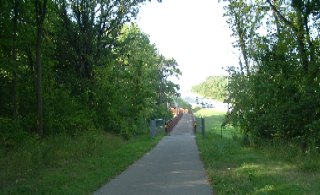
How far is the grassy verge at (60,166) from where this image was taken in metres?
11.1

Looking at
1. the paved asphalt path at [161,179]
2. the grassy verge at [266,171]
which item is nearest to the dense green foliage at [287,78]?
the grassy verge at [266,171]

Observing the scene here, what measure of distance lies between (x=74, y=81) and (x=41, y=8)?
28.3ft

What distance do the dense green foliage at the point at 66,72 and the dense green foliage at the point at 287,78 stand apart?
9.48m

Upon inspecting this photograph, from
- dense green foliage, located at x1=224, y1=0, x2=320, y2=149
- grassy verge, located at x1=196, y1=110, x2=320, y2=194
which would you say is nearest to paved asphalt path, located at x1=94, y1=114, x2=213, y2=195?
grassy verge, located at x1=196, y1=110, x2=320, y2=194

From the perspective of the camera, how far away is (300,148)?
17641 mm

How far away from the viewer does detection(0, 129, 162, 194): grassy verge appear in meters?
11.1

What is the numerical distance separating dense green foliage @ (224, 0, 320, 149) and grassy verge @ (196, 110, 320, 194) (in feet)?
3.03

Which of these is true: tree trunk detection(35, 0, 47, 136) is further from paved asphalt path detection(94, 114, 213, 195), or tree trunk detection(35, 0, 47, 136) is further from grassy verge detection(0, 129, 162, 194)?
paved asphalt path detection(94, 114, 213, 195)

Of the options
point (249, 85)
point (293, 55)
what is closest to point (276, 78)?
point (293, 55)

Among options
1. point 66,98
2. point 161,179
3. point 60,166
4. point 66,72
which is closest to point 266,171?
point 161,179

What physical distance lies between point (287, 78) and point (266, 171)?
7.60 m

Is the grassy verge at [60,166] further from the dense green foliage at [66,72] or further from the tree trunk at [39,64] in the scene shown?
the dense green foliage at [66,72]

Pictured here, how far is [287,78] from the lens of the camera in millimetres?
19422

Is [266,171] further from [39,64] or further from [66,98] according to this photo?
[66,98]
